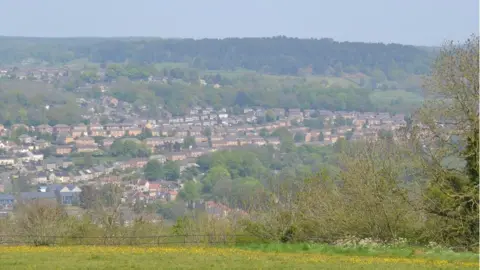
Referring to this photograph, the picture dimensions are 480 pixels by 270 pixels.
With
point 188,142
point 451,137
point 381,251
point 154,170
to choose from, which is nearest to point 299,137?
point 188,142

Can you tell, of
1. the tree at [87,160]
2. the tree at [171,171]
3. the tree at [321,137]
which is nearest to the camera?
the tree at [171,171]

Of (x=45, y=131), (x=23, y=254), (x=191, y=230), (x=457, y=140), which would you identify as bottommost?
(x=45, y=131)

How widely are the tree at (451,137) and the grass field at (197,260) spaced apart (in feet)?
11.9

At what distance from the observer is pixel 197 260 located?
19875 millimetres

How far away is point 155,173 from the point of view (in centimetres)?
10612

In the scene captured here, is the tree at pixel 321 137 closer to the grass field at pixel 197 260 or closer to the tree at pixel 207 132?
the tree at pixel 207 132

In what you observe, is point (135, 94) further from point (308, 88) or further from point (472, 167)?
point (472, 167)

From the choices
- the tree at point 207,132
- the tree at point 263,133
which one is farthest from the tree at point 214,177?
the tree at point 207,132

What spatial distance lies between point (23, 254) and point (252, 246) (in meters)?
6.98

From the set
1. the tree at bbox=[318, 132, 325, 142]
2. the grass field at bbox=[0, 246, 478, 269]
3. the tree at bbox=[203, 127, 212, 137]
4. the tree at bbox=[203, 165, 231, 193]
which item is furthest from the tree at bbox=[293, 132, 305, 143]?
the grass field at bbox=[0, 246, 478, 269]

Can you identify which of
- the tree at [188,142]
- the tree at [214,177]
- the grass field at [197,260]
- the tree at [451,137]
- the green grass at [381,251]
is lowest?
the tree at [188,142]

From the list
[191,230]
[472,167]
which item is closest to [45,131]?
[191,230]

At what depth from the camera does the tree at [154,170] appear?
346 feet

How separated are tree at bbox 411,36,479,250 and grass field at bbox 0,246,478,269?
11.9 feet
